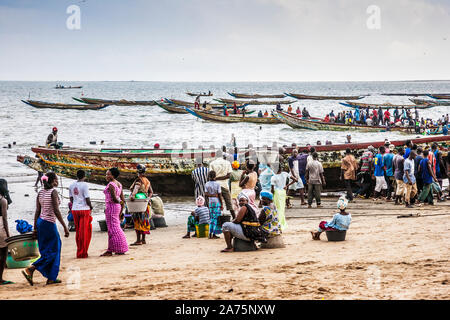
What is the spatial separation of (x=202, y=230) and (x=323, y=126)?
28386mm

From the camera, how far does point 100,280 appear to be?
20.6 ft

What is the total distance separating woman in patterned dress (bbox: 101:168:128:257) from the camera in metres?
7.96

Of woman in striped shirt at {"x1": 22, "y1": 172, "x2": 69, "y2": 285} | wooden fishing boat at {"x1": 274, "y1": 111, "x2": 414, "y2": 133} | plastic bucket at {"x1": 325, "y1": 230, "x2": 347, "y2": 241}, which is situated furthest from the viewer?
wooden fishing boat at {"x1": 274, "y1": 111, "x2": 414, "y2": 133}

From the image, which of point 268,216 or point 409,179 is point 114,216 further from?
point 409,179

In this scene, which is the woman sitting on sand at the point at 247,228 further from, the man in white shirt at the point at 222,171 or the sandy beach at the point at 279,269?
the man in white shirt at the point at 222,171

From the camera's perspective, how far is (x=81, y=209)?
791cm

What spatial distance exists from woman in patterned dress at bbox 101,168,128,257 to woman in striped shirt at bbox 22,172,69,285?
1476 mm

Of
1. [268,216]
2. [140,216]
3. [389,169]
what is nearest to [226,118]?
[389,169]

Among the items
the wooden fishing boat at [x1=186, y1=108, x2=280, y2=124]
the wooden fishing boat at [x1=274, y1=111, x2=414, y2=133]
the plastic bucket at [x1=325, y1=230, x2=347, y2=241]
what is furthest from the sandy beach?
the wooden fishing boat at [x1=186, y1=108, x2=280, y2=124]

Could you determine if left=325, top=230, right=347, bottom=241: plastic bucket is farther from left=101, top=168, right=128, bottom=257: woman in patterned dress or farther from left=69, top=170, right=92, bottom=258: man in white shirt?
left=69, top=170, right=92, bottom=258: man in white shirt

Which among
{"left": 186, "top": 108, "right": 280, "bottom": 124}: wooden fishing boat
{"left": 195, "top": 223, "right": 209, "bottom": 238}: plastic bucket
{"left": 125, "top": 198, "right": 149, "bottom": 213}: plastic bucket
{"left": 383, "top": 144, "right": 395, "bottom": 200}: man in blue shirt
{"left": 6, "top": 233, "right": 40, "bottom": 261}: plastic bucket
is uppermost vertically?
{"left": 186, "top": 108, "right": 280, "bottom": 124}: wooden fishing boat

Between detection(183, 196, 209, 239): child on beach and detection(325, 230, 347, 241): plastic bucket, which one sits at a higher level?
detection(183, 196, 209, 239): child on beach
